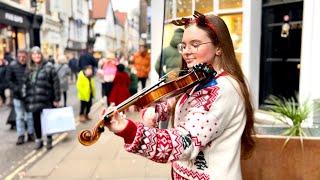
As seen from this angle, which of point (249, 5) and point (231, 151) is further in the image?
point (249, 5)

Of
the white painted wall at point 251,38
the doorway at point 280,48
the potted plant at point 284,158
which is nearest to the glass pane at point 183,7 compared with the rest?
the white painted wall at point 251,38

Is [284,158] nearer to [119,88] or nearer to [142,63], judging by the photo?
Result: [119,88]

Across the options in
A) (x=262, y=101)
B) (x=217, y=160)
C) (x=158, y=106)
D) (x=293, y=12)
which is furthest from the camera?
(x=262, y=101)

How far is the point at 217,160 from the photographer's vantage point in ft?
5.73

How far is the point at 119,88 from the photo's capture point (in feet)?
33.0

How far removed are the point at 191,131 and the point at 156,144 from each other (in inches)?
5.8

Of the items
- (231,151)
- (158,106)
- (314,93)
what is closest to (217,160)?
(231,151)

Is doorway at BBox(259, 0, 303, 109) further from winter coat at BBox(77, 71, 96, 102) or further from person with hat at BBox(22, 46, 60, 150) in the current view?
winter coat at BBox(77, 71, 96, 102)

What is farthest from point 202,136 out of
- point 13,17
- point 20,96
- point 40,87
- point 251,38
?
point 13,17

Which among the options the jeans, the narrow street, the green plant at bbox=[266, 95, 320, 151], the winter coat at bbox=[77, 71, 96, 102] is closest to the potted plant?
the green plant at bbox=[266, 95, 320, 151]

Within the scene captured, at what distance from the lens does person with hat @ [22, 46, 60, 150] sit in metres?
7.18

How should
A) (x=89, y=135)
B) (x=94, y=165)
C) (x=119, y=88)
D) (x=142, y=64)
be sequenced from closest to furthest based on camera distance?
(x=89, y=135) → (x=94, y=165) → (x=119, y=88) → (x=142, y=64)

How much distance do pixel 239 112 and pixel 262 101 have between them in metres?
5.35

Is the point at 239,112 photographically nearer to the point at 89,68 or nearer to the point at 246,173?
the point at 246,173
